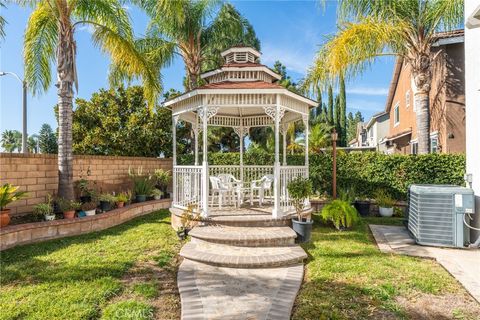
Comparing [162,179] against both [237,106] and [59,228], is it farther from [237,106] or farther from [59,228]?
[237,106]

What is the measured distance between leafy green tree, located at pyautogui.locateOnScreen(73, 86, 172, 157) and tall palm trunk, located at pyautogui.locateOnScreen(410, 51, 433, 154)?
478 inches

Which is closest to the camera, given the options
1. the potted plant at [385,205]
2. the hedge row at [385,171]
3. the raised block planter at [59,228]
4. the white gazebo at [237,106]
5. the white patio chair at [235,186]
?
the raised block planter at [59,228]

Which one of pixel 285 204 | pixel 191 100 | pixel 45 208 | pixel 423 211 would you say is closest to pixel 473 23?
pixel 423 211

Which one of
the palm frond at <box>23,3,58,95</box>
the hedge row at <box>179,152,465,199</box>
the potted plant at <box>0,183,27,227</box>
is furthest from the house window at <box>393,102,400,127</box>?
the potted plant at <box>0,183,27,227</box>

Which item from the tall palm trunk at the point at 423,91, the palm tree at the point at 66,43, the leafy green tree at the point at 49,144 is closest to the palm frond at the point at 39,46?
the palm tree at the point at 66,43

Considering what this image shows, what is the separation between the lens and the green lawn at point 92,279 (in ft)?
10.4

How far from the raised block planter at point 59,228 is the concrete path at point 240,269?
301 cm

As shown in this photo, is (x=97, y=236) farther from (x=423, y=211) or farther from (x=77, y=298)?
(x=423, y=211)

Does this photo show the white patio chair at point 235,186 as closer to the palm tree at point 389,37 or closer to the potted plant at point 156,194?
the potted plant at point 156,194

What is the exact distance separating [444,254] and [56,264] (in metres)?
7.21

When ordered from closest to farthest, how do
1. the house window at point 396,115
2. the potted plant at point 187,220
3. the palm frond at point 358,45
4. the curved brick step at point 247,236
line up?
the curved brick step at point 247,236, the potted plant at point 187,220, the palm frond at point 358,45, the house window at point 396,115

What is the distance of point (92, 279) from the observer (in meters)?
3.99

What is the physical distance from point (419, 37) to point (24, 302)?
12231 mm

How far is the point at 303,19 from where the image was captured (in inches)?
390
